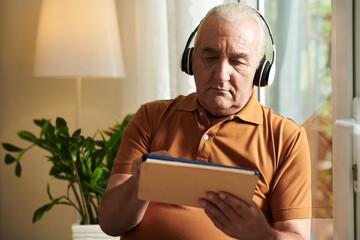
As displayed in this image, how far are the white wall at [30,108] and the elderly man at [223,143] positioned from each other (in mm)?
1520

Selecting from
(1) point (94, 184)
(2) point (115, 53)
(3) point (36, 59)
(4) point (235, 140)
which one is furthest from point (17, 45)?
(4) point (235, 140)

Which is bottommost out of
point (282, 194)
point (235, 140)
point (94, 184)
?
point (94, 184)

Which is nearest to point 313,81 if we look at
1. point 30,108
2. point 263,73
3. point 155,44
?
point 263,73

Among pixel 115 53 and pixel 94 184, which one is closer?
pixel 94 184

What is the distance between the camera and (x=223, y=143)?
4.72 ft

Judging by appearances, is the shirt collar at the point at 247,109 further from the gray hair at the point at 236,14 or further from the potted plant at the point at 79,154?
the potted plant at the point at 79,154

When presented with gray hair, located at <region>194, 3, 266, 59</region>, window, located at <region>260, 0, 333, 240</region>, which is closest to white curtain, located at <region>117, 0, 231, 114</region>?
window, located at <region>260, 0, 333, 240</region>

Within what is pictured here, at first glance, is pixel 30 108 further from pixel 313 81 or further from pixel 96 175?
pixel 313 81

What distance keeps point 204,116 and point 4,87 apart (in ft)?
6.36

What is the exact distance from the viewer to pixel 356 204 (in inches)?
58.1

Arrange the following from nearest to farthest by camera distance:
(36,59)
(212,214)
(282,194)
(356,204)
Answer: (212,214), (282,194), (356,204), (36,59)

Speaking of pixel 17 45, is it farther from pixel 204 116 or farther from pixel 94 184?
pixel 204 116

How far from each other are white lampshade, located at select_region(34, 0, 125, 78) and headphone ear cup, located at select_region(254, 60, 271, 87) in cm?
120

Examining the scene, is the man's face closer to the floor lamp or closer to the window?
the window
